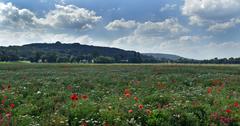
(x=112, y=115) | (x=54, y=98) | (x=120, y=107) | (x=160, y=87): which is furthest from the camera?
(x=160, y=87)

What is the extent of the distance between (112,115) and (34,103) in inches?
185

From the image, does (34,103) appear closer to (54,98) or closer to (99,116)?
(54,98)

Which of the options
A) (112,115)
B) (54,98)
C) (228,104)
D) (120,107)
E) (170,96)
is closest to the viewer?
(112,115)

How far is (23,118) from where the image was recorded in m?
9.98

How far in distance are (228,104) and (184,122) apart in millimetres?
2702

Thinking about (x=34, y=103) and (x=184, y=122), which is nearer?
(x=184, y=122)

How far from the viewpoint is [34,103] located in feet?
43.4

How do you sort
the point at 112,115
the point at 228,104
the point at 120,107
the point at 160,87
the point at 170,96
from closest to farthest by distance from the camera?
the point at 112,115
the point at 120,107
the point at 228,104
the point at 170,96
the point at 160,87

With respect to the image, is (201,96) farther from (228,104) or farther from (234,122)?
(234,122)

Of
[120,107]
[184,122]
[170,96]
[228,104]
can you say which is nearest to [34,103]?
[120,107]

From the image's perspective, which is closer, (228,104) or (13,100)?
(228,104)

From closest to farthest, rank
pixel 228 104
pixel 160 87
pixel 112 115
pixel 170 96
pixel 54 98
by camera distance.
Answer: pixel 112 115
pixel 228 104
pixel 170 96
pixel 54 98
pixel 160 87

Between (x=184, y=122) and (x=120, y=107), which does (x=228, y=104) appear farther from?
(x=120, y=107)

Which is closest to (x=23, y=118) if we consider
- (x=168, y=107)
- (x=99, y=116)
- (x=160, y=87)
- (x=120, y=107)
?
(x=99, y=116)
